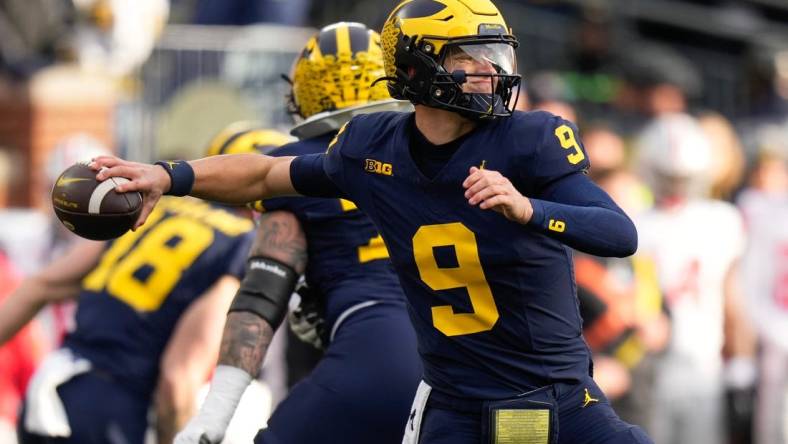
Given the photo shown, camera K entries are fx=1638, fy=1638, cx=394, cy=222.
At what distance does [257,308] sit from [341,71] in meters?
0.95

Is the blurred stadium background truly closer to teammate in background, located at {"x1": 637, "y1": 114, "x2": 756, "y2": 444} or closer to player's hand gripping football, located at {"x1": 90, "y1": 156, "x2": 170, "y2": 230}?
teammate in background, located at {"x1": 637, "y1": 114, "x2": 756, "y2": 444}

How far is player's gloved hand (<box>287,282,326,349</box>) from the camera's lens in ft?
19.6

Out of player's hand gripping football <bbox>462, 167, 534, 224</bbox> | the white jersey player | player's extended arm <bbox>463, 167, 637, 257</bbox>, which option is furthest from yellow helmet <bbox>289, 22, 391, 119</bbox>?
the white jersey player

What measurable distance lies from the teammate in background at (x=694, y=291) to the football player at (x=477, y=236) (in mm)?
4772

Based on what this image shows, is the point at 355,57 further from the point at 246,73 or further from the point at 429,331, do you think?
the point at 246,73

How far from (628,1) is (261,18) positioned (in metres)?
5.38

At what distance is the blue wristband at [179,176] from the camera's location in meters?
5.17

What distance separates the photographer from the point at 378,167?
5.07 m

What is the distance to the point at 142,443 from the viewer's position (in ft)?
23.6

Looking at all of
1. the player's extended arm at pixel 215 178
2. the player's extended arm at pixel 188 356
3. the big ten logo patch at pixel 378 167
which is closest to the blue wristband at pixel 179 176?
the player's extended arm at pixel 215 178

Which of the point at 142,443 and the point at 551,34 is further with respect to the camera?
the point at 551,34

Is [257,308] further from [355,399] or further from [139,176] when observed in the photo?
[139,176]

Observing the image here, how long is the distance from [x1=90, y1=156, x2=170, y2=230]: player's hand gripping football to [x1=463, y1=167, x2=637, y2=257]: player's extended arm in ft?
3.41

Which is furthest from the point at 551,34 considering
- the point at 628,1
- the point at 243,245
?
the point at 243,245
